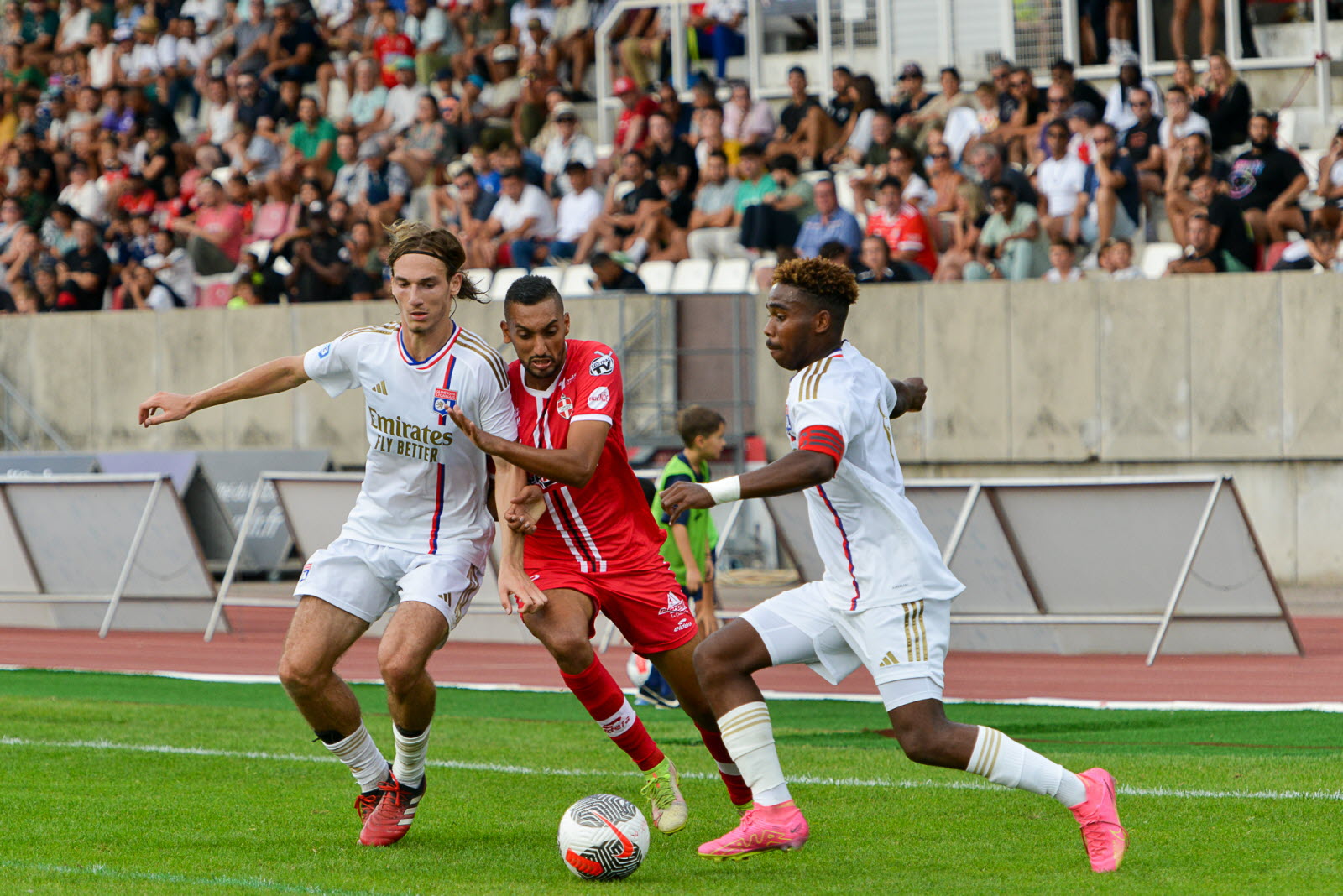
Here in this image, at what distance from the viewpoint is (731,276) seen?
2034 cm

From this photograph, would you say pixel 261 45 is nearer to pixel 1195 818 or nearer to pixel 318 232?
pixel 318 232

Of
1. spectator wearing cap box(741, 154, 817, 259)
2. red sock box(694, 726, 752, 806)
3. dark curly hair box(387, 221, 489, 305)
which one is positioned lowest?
red sock box(694, 726, 752, 806)

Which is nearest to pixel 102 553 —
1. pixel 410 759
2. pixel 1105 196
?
pixel 410 759

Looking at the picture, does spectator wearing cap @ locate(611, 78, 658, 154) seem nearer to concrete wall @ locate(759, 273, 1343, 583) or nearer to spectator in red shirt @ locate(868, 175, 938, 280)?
spectator in red shirt @ locate(868, 175, 938, 280)

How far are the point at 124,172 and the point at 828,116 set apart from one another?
36.3 ft

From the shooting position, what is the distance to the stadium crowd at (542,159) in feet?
61.5

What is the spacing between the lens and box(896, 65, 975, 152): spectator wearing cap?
2111cm

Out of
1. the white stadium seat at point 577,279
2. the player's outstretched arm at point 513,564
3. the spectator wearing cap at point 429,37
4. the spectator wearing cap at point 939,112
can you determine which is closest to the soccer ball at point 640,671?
the player's outstretched arm at point 513,564

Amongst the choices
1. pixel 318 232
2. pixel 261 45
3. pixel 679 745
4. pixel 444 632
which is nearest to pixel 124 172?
pixel 261 45

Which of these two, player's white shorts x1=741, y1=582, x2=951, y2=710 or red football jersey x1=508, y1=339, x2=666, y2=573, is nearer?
A: player's white shorts x1=741, y1=582, x2=951, y2=710

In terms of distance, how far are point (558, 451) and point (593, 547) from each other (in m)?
0.62

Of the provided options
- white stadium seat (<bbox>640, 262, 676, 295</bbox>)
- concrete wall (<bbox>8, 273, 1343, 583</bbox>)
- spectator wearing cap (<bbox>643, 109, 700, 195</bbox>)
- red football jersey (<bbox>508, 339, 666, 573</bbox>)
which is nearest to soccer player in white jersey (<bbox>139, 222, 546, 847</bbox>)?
red football jersey (<bbox>508, 339, 666, 573</bbox>)

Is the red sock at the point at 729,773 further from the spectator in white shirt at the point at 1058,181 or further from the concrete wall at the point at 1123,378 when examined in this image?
the spectator in white shirt at the point at 1058,181

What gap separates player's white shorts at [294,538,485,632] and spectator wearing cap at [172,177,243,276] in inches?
683
